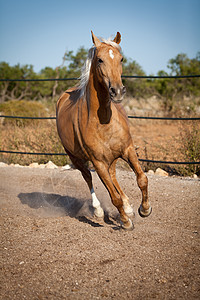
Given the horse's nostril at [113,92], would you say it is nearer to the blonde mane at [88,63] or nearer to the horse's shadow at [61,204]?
the blonde mane at [88,63]

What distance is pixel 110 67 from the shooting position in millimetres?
2740

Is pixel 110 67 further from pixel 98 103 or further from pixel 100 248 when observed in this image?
pixel 100 248

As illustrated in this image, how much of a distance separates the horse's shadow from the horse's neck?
1.57 metres

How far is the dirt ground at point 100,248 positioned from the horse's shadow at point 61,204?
1 cm

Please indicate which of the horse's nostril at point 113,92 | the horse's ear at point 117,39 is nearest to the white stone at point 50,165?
the horse's ear at point 117,39

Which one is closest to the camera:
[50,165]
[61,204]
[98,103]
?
[98,103]

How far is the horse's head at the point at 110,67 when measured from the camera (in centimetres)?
259

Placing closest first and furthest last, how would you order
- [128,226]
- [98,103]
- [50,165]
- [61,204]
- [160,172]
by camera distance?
[98,103], [128,226], [61,204], [160,172], [50,165]

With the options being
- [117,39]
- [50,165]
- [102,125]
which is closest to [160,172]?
[50,165]

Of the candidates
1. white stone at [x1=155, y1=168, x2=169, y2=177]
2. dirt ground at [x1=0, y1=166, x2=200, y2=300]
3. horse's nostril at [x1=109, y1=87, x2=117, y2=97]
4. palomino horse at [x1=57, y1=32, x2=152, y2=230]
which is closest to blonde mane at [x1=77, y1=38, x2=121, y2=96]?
palomino horse at [x1=57, y1=32, x2=152, y2=230]

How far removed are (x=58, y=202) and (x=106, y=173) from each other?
1.96m

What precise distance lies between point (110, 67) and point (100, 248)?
1720 mm

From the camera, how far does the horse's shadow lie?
438cm

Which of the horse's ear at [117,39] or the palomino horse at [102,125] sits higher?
the horse's ear at [117,39]
